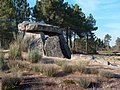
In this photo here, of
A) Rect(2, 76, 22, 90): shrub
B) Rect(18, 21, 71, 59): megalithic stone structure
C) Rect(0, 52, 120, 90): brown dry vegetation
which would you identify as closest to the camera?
Rect(2, 76, 22, 90): shrub

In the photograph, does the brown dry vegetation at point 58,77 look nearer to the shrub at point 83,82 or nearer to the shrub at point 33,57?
the shrub at point 83,82

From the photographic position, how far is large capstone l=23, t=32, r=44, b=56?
14915 millimetres

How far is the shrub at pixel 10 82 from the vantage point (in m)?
7.67

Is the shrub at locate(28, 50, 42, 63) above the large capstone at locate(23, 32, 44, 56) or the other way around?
the other way around

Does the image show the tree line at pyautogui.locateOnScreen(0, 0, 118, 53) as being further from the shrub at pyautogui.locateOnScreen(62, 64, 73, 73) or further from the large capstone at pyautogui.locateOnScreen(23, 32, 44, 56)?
the shrub at pyautogui.locateOnScreen(62, 64, 73, 73)

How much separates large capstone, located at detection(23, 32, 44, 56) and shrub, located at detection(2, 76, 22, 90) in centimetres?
675

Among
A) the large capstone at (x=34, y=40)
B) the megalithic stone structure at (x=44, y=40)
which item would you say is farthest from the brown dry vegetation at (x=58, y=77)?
the large capstone at (x=34, y=40)

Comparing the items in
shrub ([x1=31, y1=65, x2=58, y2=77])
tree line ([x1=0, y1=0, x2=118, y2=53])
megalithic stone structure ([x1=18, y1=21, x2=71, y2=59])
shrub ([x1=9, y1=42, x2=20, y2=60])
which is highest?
tree line ([x1=0, y1=0, x2=118, y2=53])

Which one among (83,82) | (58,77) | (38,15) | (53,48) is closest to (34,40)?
(53,48)

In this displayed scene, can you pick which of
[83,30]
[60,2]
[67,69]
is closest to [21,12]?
[60,2]

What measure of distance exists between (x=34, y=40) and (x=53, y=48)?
4.19 feet

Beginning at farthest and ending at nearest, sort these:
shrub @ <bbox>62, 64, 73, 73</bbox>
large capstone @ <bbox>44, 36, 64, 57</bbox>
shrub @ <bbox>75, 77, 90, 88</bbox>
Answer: large capstone @ <bbox>44, 36, 64, 57</bbox> → shrub @ <bbox>62, 64, 73, 73</bbox> → shrub @ <bbox>75, 77, 90, 88</bbox>

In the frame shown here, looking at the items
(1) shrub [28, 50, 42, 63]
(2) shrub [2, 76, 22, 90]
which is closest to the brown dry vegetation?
(2) shrub [2, 76, 22, 90]

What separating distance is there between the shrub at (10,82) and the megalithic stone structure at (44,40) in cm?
584
